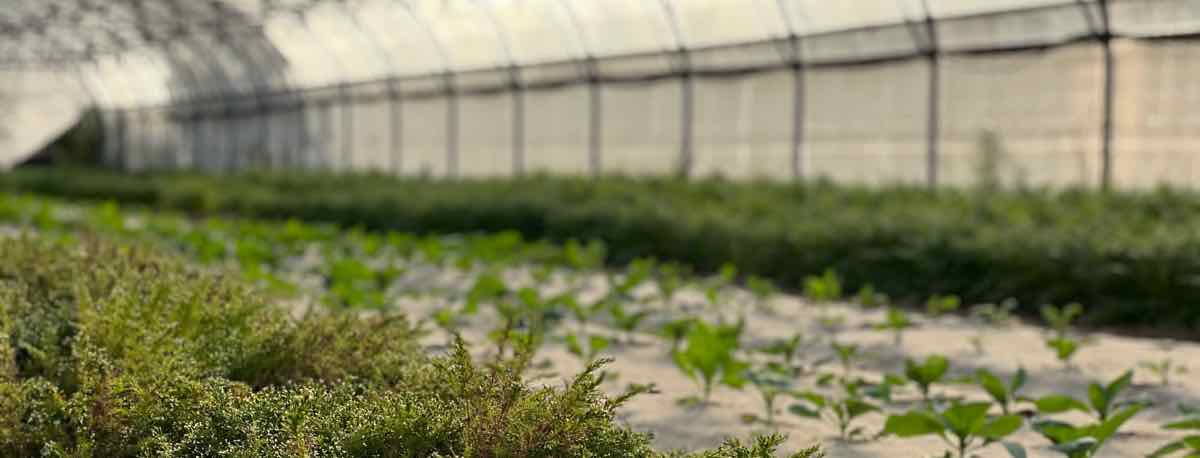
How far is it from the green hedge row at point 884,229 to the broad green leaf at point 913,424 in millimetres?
4043

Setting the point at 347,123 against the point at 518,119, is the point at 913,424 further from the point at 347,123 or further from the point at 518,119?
the point at 347,123

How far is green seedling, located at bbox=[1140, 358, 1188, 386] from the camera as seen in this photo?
15.8 feet

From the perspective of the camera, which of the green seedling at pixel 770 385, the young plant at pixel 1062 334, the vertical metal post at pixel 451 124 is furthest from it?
the vertical metal post at pixel 451 124

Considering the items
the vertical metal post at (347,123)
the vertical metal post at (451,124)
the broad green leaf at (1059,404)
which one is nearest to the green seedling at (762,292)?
the broad green leaf at (1059,404)

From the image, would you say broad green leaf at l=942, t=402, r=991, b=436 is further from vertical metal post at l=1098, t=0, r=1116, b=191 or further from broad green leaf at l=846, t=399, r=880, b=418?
vertical metal post at l=1098, t=0, r=1116, b=191

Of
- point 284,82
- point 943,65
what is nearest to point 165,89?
point 284,82

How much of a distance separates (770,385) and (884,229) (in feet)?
14.4

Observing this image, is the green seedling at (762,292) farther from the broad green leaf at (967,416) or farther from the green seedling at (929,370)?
the broad green leaf at (967,416)

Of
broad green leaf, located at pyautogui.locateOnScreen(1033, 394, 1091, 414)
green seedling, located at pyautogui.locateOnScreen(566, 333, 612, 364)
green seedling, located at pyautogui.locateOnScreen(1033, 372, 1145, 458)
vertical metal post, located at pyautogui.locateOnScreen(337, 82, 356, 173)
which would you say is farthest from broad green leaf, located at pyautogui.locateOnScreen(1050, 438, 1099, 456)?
vertical metal post, located at pyautogui.locateOnScreen(337, 82, 356, 173)

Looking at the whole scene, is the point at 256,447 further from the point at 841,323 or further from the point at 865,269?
the point at 865,269

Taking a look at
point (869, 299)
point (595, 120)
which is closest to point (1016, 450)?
point (869, 299)

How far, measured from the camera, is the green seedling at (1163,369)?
4.82 meters

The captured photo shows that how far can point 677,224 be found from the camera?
395 inches

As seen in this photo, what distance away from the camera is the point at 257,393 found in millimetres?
2867
